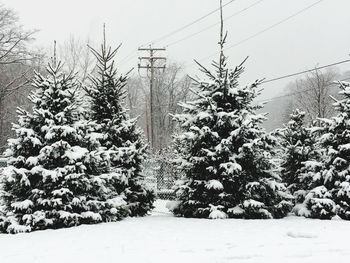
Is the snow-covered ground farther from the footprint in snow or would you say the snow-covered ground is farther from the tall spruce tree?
the tall spruce tree

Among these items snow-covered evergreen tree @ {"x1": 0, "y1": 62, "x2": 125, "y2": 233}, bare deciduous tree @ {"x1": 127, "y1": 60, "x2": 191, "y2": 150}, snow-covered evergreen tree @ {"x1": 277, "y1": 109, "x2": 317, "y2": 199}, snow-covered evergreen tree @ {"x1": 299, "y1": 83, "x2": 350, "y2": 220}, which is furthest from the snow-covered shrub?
bare deciduous tree @ {"x1": 127, "y1": 60, "x2": 191, "y2": 150}

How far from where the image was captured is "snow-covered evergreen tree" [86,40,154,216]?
10.9 meters

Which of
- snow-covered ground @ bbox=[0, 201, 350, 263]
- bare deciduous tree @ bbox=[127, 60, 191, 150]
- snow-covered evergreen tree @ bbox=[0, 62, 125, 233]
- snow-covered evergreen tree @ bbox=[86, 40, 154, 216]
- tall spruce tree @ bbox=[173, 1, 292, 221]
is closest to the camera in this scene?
snow-covered ground @ bbox=[0, 201, 350, 263]

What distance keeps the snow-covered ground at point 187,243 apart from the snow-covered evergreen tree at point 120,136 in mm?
1847

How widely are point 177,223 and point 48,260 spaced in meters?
3.77

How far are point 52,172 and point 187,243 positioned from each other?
12.1ft

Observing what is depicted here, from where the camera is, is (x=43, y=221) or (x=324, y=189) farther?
(x=324, y=189)

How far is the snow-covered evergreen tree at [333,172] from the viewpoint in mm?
10094

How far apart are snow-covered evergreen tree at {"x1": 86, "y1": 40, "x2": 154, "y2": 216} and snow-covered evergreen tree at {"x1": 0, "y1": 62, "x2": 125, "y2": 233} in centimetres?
97

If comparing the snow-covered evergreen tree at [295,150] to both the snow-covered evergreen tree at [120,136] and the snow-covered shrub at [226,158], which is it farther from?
the snow-covered evergreen tree at [120,136]

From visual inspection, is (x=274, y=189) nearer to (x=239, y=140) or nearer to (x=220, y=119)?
(x=239, y=140)

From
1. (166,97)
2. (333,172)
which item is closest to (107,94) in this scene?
(333,172)

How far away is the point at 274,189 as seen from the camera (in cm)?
1020

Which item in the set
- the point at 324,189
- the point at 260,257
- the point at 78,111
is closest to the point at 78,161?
the point at 78,111
